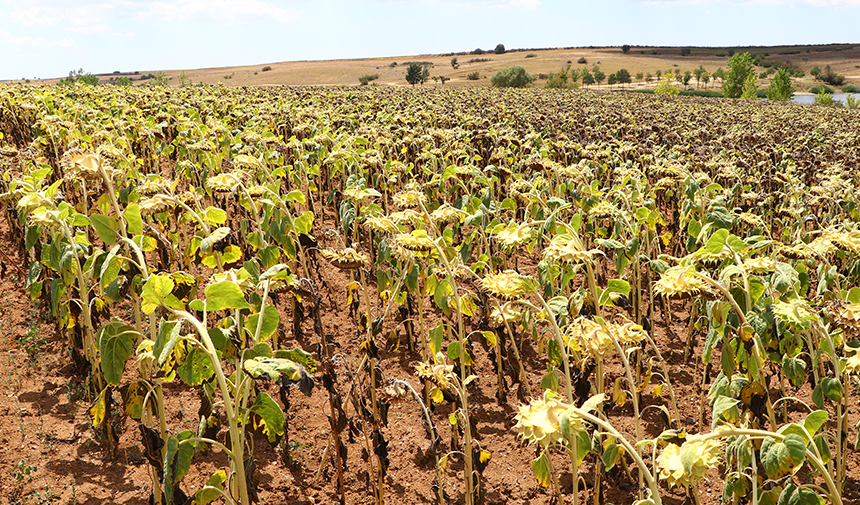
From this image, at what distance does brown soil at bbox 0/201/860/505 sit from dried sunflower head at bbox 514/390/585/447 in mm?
1373

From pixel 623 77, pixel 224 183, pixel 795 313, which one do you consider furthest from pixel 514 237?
pixel 623 77

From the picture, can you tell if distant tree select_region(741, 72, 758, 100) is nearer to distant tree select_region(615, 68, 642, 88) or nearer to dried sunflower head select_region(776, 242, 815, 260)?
distant tree select_region(615, 68, 642, 88)

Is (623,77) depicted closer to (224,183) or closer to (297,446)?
(224,183)

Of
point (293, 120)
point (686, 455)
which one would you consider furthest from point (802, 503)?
point (293, 120)

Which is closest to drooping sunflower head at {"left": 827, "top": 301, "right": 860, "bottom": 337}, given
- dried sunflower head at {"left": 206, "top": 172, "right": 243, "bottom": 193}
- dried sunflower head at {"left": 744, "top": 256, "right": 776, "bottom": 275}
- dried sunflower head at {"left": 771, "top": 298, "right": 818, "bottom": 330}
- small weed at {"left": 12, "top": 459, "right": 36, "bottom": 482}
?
dried sunflower head at {"left": 771, "top": 298, "right": 818, "bottom": 330}

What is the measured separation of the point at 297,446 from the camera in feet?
11.2

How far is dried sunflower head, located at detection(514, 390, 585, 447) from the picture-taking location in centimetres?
145

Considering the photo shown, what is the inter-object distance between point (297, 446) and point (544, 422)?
231cm

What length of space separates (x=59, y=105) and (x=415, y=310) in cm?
1037

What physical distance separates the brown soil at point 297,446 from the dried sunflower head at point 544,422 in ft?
4.50

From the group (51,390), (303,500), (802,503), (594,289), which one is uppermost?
(594,289)

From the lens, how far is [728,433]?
134 centimetres

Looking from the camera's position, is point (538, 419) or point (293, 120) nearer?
point (538, 419)

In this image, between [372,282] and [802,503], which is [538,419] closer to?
[802,503]
